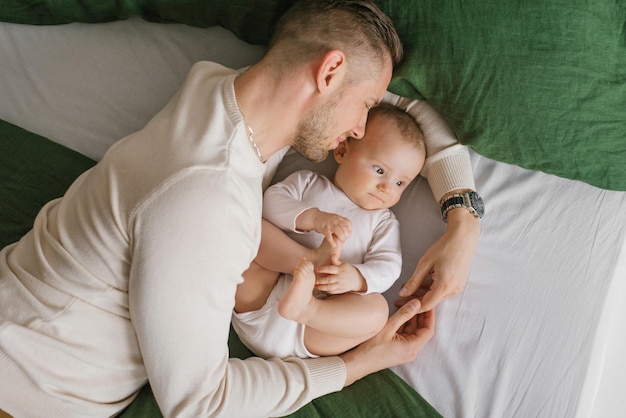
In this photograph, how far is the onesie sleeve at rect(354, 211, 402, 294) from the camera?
1.46 m

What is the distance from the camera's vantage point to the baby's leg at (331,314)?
129 centimetres

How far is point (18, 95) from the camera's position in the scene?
5.74 ft

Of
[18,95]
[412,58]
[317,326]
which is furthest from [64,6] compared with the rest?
[317,326]

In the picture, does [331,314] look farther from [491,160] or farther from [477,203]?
[491,160]

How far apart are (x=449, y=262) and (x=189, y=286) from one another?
644 mm

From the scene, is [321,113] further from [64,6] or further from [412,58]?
[64,6]

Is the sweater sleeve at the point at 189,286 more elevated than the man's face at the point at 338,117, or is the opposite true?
the man's face at the point at 338,117

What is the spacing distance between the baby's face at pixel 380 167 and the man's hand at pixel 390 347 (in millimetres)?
273

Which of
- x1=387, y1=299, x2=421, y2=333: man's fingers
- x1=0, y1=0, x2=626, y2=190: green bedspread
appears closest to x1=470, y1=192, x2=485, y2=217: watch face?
x1=0, y1=0, x2=626, y2=190: green bedspread

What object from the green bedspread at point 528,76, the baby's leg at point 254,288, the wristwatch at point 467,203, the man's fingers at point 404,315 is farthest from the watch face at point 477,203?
the baby's leg at point 254,288

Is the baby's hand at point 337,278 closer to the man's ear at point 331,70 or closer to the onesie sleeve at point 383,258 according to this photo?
the onesie sleeve at point 383,258

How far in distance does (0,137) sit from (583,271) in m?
1.52

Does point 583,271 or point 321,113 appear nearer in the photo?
point 321,113

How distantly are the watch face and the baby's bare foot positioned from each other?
494 mm
